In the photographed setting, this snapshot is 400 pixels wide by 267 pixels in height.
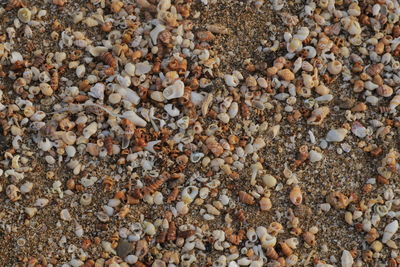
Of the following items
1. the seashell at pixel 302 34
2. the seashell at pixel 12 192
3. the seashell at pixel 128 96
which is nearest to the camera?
the seashell at pixel 12 192

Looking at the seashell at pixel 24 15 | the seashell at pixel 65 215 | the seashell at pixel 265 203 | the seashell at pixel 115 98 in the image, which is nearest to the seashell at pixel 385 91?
the seashell at pixel 265 203

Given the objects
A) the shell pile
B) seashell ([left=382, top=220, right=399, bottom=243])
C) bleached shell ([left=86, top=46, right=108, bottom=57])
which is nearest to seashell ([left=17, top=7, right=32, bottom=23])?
the shell pile

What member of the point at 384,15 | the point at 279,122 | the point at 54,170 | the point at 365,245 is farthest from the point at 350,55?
the point at 54,170

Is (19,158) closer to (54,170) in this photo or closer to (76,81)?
(54,170)

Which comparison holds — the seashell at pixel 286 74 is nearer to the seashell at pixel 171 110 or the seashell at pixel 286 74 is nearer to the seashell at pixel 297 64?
the seashell at pixel 297 64

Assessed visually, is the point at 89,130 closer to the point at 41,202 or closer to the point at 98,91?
the point at 98,91

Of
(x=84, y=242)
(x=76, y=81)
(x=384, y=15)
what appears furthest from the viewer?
(x=384, y=15)

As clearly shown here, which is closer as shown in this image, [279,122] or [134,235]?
[134,235]
